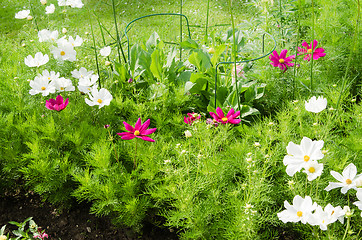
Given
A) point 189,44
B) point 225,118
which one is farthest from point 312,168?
point 189,44

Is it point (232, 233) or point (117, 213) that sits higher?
point (232, 233)

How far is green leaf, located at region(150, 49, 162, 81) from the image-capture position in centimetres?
197

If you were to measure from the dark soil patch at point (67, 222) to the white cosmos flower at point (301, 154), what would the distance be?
68 centimetres

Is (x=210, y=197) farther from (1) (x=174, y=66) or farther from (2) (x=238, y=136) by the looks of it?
(1) (x=174, y=66)

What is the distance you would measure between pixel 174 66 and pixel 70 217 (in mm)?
1060

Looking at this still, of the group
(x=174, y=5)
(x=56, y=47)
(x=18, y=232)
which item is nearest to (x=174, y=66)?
(x=56, y=47)

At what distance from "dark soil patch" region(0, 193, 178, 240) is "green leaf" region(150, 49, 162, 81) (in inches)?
31.9

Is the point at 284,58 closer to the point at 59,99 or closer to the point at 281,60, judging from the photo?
the point at 281,60

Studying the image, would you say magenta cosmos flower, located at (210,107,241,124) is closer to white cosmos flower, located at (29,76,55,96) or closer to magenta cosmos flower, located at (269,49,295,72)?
magenta cosmos flower, located at (269,49,295,72)

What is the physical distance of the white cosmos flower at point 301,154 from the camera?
1108 millimetres

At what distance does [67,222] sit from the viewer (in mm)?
1639

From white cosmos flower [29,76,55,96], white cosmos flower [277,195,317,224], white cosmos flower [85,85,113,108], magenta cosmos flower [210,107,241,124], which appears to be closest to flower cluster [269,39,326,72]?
magenta cosmos flower [210,107,241,124]

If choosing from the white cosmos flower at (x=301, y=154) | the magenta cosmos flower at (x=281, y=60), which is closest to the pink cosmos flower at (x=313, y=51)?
the magenta cosmos flower at (x=281, y=60)

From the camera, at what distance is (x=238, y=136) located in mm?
1893
